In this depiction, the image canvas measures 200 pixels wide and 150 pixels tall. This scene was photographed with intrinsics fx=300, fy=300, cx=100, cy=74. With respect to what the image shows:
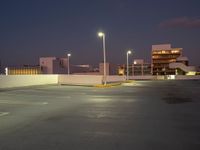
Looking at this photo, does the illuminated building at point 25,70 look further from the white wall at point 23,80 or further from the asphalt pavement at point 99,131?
the asphalt pavement at point 99,131

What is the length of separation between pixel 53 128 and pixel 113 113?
3.95 metres

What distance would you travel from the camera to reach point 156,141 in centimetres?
744

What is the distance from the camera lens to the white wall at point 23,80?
3372 centimetres

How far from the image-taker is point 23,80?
37.2 meters

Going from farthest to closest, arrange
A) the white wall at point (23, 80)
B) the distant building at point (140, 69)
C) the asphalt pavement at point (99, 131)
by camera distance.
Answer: the distant building at point (140, 69) → the white wall at point (23, 80) → the asphalt pavement at point (99, 131)

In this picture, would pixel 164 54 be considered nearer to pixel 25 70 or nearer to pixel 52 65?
pixel 52 65

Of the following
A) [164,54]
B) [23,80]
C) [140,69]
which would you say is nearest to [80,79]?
[23,80]

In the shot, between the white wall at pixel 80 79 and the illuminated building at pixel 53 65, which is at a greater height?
the illuminated building at pixel 53 65

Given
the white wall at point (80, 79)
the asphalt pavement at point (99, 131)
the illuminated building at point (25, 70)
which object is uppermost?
the illuminated building at point (25, 70)

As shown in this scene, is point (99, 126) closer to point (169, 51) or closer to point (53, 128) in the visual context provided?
point (53, 128)

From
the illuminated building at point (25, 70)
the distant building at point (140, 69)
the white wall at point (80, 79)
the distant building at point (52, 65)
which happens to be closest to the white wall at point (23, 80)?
the white wall at point (80, 79)

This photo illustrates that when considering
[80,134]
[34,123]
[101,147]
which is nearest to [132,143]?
[101,147]

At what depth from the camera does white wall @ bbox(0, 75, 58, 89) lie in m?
33.7

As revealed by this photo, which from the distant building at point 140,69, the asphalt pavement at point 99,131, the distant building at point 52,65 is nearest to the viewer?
the asphalt pavement at point 99,131
